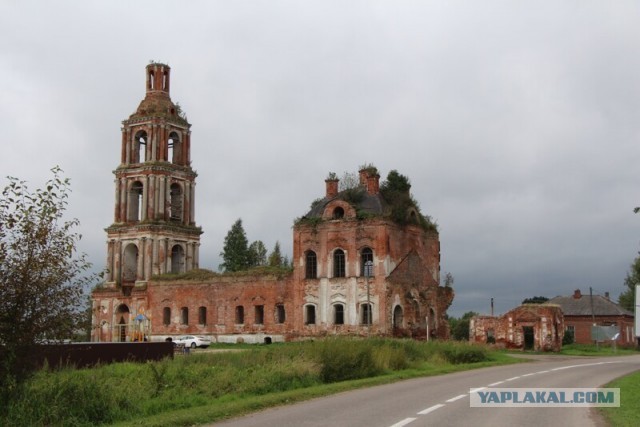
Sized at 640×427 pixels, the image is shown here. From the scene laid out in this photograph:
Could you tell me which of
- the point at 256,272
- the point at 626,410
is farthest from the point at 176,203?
the point at 626,410

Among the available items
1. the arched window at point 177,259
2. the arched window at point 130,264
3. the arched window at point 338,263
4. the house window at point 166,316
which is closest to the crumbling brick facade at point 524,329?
the arched window at point 338,263

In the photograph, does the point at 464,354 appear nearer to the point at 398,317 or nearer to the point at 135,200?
the point at 398,317

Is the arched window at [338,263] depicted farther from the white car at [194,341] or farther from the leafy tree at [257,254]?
the leafy tree at [257,254]

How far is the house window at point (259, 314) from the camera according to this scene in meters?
50.7

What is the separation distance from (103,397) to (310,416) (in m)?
3.99

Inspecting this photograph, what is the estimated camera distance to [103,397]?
544 inches

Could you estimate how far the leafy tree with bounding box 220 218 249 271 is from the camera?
80.8 meters

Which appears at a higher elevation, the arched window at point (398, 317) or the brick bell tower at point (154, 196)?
the brick bell tower at point (154, 196)

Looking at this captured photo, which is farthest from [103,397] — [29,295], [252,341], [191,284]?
[191,284]

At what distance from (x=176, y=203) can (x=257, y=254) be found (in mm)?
23754

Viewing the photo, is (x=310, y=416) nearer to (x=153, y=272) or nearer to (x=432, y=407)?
(x=432, y=407)

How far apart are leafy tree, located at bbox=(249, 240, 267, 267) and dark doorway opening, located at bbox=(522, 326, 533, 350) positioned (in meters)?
36.6

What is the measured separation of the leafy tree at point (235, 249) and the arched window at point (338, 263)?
34.2 m

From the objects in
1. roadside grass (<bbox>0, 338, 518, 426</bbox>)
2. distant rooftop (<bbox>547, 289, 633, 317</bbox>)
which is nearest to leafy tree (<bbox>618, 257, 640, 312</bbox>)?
distant rooftop (<bbox>547, 289, 633, 317</bbox>)
